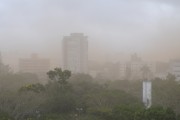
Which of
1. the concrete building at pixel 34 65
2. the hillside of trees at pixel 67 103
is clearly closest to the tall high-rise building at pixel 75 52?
the concrete building at pixel 34 65

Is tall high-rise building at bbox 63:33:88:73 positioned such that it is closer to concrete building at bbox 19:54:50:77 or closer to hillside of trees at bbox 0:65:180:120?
concrete building at bbox 19:54:50:77

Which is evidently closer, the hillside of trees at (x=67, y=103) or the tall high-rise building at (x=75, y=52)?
the hillside of trees at (x=67, y=103)

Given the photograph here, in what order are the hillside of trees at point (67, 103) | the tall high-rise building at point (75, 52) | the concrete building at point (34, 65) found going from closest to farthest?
the hillside of trees at point (67, 103) < the tall high-rise building at point (75, 52) < the concrete building at point (34, 65)

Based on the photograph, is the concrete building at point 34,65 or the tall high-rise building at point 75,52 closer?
the tall high-rise building at point 75,52

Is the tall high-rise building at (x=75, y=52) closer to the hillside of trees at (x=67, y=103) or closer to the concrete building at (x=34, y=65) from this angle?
the concrete building at (x=34, y=65)

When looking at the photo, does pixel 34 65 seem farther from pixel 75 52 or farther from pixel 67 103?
pixel 67 103

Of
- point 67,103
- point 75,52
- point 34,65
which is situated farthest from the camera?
point 34,65

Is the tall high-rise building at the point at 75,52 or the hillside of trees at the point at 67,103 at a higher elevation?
the tall high-rise building at the point at 75,52

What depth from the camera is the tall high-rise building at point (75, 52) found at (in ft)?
291

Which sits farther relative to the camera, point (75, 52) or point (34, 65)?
point (34, 65)

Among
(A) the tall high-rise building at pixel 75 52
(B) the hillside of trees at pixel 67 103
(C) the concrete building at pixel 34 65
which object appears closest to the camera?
(B) the hillside of trees at pixel 67 103

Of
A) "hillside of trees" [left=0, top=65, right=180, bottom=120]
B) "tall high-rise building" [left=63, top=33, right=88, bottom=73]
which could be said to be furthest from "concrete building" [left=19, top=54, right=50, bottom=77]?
"hillside of trees" [left=0, top=65, right=180, bottom=120]

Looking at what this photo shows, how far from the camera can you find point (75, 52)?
89500mm

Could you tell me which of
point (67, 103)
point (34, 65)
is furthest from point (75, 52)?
point (67, 103)
